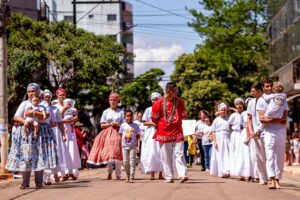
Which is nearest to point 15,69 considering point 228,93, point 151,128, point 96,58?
point 96,58

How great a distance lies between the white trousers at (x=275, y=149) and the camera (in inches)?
604

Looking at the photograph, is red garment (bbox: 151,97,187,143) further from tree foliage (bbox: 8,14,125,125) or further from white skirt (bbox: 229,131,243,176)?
tree foliage (bbox: 8,14,125,125)

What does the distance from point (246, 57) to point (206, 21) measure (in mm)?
4074

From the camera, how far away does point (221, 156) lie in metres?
21.0

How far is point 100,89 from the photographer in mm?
63125

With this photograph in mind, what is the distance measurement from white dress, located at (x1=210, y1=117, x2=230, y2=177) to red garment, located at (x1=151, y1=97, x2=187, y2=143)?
11.8ft

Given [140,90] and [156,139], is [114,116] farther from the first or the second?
[140,90]

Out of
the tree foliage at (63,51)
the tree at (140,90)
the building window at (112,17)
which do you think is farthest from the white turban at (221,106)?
the building window at (112,17)

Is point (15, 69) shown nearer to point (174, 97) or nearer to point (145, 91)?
point (174, 97)

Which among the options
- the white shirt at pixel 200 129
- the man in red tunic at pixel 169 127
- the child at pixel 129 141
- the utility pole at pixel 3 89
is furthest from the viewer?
the white shirt at pixel 200 129

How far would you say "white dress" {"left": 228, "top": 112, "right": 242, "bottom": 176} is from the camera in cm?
A: 1994

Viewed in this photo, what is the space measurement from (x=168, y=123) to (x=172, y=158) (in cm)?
75

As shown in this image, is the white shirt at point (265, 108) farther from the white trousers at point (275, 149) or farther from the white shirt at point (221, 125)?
the white shirt at point (221, 125)

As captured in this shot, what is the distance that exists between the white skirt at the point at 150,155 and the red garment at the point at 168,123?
245cm
